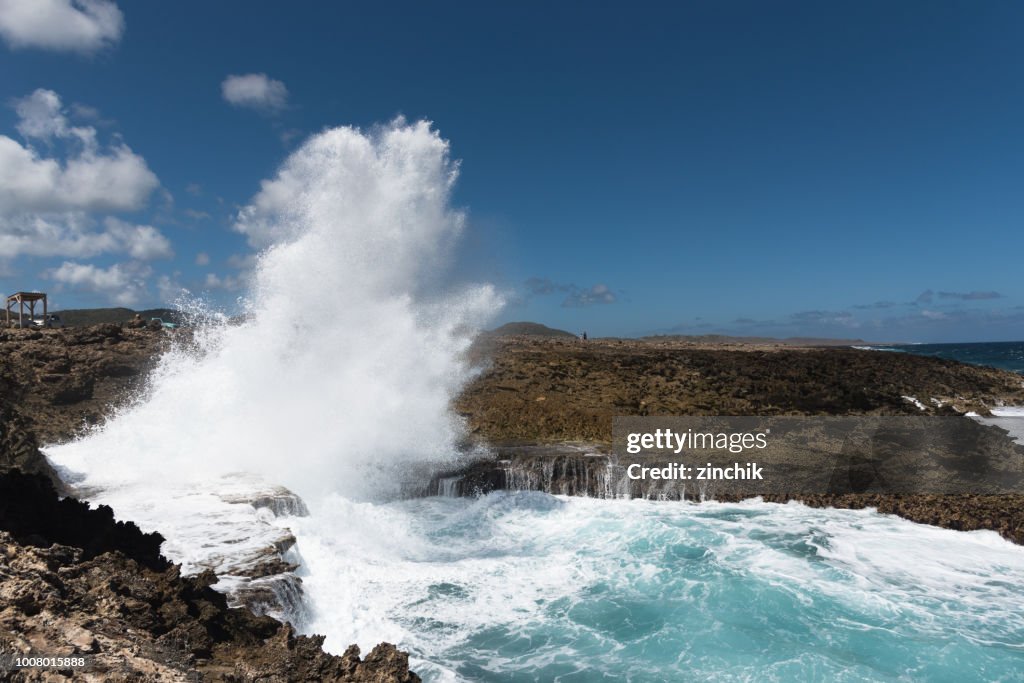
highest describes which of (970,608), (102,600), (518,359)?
(518,359)

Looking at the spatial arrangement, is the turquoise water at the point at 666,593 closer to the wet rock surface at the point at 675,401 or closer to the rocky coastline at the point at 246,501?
the wet rock surface at the point at 675,401

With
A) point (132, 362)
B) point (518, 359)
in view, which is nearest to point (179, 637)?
point (132, 362)

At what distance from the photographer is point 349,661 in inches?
191

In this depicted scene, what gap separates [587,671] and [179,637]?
175 inches

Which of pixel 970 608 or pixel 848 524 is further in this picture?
pixel 848 524

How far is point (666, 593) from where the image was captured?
364 inches

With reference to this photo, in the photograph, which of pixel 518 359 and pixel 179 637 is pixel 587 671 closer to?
pixel 179 637

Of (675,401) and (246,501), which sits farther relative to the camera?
(675,401)

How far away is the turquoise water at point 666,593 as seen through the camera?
7.28 metres

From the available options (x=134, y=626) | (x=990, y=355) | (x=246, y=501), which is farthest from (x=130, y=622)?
(x=990, y=355)

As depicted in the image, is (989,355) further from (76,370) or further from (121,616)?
(121,616)

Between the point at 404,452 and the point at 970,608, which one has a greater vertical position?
the point at 404,452

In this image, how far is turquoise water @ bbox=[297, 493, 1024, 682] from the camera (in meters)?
7.28

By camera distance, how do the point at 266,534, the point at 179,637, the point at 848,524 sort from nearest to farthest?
1. the point at 179,637
2. the point at 266,534
3. the point at 848,524
